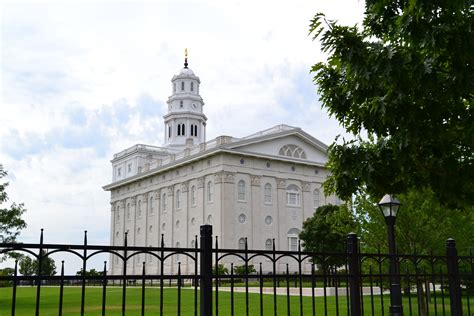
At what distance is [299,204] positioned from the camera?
201 ft

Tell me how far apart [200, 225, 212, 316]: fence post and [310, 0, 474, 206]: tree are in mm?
2933

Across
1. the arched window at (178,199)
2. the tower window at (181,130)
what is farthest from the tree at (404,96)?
the tower window at (181,130)

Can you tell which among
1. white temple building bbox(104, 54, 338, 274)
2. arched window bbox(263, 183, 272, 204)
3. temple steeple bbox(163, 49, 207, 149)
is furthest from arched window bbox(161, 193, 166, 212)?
temple steeple bbox(163, 49, 207, 149)

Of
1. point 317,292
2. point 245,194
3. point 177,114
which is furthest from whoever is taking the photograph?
point 177,114

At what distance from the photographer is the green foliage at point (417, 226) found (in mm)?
19547

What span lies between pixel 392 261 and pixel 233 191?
4792 cm

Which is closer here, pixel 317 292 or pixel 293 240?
pixel 317 292

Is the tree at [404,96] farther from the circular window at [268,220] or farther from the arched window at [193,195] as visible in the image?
the arched window at [193,195]

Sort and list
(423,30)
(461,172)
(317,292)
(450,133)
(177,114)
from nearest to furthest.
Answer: (423,30)
(450,133)
(461,172)
(317,292)
(177,114)

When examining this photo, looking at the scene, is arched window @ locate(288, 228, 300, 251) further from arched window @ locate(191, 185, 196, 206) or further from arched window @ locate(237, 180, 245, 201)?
arched window @ locate(191, 185, 196, 206)

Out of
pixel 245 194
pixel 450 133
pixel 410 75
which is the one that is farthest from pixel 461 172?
pixel 245 194

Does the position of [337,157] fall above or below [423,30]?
below

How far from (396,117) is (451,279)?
8.85ft

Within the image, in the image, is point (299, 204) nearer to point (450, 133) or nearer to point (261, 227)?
point (261, 227)
